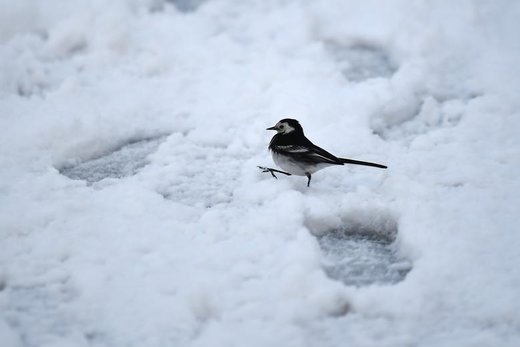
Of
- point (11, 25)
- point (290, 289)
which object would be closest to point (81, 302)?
point (290, 289)

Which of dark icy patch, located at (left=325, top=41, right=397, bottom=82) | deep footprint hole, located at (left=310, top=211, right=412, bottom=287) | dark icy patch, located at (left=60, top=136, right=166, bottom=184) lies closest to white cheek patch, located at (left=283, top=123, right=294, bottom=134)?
deep footprint hole, located at (left=310, top=211, right=412, bottom=287)

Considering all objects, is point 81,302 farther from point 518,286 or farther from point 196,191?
point 518,286

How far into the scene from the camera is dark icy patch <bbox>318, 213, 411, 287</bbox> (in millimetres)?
3500

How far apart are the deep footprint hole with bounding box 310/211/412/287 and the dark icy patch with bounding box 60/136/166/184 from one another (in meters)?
1.78

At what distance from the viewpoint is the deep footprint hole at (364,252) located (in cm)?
350

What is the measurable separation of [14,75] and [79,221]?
269 centimetres

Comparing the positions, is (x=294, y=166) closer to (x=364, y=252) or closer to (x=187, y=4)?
(x=364, y=252)

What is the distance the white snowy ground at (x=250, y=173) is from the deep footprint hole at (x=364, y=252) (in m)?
0.04

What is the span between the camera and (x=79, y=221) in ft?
12.9

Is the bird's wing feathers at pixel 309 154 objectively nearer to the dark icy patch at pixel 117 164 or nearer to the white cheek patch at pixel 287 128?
the white cheek patch at pixel 287 128

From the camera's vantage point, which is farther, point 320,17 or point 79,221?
point 320,17

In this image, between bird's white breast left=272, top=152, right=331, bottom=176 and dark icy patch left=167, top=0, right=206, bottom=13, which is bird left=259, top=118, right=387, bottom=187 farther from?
dark icy patch left=167, top=0, right=206, bottom=13

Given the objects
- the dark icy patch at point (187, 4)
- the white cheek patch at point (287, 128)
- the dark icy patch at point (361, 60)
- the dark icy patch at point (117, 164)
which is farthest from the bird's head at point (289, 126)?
the dark icy patch at point (187, 4)

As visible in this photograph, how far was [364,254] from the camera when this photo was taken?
3725mm
